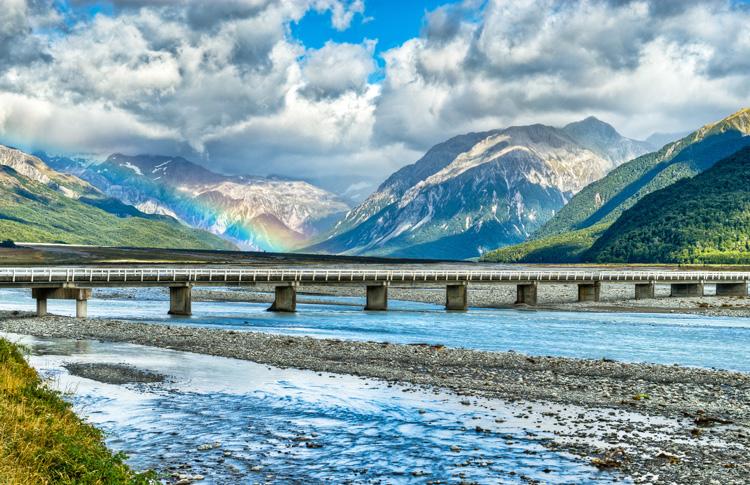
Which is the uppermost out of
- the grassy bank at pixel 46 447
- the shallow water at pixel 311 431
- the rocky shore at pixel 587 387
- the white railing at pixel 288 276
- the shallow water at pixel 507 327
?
the white railing at pixel 288 276

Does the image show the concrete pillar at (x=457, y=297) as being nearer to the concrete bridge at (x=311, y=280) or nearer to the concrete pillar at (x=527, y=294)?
the concrete bridge at (x=311, y=280)

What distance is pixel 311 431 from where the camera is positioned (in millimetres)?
30703

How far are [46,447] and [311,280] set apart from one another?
86078mm

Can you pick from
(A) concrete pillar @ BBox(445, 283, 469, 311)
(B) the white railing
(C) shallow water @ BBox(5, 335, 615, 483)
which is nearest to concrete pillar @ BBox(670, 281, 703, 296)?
(B) the white railing

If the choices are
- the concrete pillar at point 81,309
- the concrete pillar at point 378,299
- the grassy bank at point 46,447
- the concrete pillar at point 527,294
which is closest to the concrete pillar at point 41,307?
the concrete pillar at point 81,309

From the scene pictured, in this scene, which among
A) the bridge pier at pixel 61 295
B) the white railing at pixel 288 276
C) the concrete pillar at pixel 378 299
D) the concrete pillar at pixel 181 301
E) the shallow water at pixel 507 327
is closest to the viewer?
the shallow water at pixel 507 327

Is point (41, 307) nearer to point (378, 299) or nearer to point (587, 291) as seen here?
point (378, 299)

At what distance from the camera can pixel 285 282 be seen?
332 ft

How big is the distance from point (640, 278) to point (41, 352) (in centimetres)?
11151

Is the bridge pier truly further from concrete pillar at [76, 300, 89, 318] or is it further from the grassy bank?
the grassy bank

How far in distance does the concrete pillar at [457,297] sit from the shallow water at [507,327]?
184cm

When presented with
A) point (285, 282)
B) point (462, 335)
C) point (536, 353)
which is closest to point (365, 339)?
point (462, 335)

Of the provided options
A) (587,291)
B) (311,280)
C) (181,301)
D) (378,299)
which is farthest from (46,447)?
(587,291)

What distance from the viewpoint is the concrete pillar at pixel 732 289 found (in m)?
144
